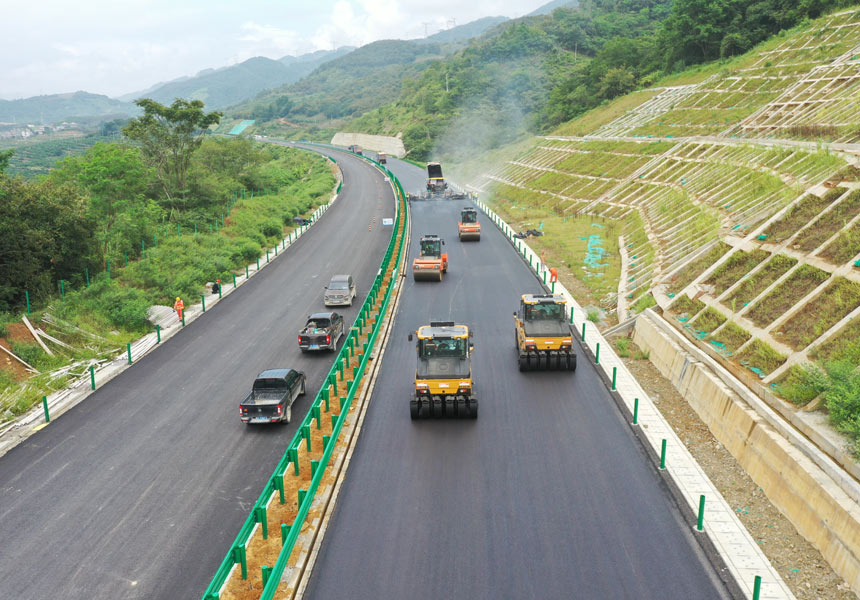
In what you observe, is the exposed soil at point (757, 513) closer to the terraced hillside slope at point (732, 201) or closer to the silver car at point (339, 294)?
the terraced hillside slope at point (732, 201)

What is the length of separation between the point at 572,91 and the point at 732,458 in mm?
99496

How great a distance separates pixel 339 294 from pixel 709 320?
1981 centimetres

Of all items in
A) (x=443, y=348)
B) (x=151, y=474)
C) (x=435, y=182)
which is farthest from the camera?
(x=435, y=182)

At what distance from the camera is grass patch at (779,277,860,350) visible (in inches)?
727

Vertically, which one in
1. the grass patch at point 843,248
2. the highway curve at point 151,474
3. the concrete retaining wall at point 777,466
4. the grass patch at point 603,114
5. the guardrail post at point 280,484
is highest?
the grass patch at point 603,114

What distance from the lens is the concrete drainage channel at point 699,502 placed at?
1239 centimetres

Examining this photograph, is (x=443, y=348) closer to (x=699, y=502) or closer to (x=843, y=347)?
(x=699, y=502)

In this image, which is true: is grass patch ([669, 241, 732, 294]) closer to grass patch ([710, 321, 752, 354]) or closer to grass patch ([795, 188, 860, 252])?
grass patch ([795, 188, 860, 252])

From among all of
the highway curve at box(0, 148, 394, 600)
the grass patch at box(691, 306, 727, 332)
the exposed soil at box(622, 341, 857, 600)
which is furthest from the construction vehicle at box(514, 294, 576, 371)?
the highway curve at box(0, 148, 394, 600)

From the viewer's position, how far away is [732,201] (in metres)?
34.8

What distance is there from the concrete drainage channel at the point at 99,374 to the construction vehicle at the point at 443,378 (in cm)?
1325

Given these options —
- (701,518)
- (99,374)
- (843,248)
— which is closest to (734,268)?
(843,248)

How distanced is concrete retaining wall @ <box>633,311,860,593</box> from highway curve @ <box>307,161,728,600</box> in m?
2.46

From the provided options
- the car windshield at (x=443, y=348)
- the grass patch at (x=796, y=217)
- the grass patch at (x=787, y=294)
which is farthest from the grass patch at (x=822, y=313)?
the car windshield at (x=443, y=348)
